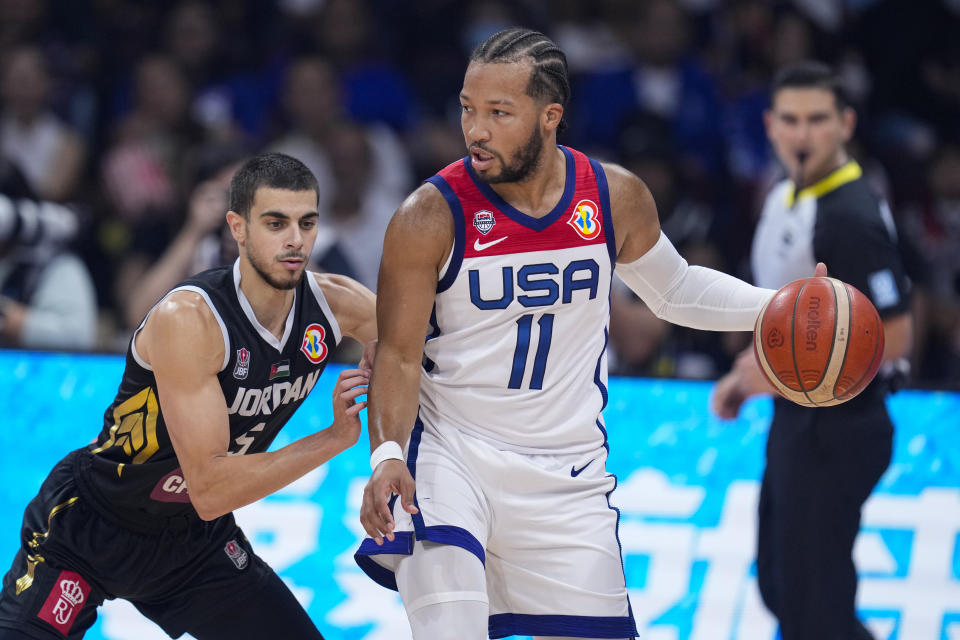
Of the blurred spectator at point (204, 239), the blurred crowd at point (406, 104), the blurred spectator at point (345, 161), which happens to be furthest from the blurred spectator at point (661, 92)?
the blurred spectator at point (204, 239)

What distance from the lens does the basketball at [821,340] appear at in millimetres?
3676

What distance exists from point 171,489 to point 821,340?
2.09m

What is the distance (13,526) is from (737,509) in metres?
3.32

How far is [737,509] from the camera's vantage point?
5438mm

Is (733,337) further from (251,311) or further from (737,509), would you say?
(251,311)

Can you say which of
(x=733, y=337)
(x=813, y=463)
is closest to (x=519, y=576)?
(x=813, y=463)

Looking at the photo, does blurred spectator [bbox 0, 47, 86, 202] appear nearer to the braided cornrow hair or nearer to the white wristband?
the braided cornrow hair

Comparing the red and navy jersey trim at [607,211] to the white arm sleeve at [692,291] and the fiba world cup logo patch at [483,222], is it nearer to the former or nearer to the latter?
the white arm sleeve at [692,291]

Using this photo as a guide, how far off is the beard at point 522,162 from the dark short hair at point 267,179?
556 mm

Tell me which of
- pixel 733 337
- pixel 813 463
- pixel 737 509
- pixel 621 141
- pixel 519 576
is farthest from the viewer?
pixel 621 141

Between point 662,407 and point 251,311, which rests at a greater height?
point 251,311

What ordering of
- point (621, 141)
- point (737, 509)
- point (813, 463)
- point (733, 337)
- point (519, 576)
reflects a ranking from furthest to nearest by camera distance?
point (621, 141) → point (733, 337) → point (737, 509) → point (813, 463) → point (519, 576)

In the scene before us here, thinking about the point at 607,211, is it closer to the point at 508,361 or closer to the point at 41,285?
the point at 508,361

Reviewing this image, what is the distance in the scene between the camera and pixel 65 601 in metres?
3.78
